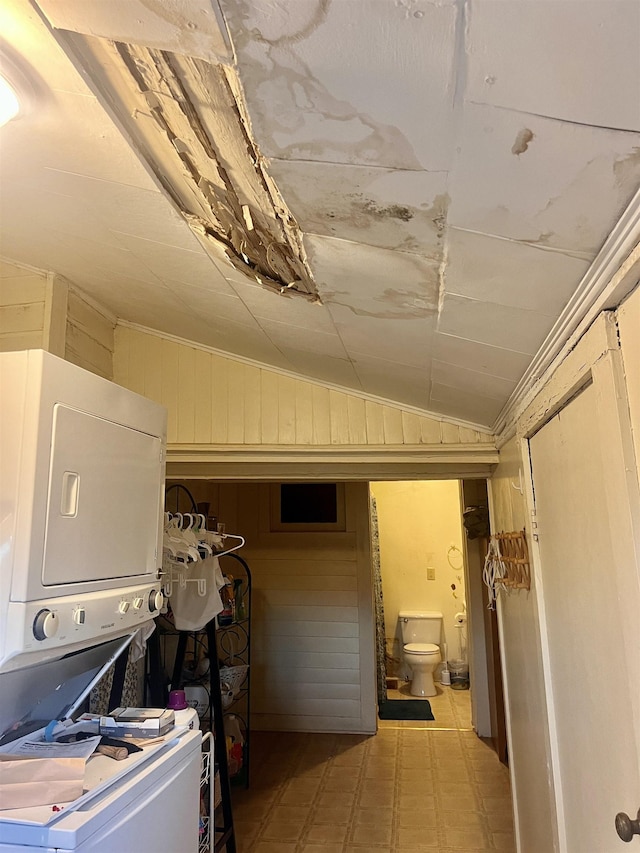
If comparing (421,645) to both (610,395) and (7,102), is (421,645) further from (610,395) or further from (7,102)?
(7,102)

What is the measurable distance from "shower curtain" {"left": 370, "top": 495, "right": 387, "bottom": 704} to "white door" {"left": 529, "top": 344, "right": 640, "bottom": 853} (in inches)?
137

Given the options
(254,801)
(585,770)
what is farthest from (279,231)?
(254,801)

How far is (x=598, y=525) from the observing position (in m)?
1.24

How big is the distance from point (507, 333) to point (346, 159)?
0.68 meters

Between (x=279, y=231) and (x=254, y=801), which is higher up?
(x=279, y=231)

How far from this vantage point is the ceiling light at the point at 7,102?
1.05 meters

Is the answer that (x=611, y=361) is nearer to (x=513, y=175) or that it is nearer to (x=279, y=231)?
(x=513, y=175)

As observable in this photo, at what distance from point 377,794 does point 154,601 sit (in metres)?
2.54

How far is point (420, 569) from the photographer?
246 inches

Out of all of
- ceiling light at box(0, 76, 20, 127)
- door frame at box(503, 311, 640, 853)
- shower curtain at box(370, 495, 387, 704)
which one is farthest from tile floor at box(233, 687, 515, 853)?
ceiling light at box(0, 76, 20, 127)

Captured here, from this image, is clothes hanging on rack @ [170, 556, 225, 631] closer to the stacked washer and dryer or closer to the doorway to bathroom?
the stacked washer and dryer

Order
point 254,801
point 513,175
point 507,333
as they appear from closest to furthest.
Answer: point 513,175 → point 507,333 → point 254,801

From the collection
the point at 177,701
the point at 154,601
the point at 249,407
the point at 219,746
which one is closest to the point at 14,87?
the point at 154,601

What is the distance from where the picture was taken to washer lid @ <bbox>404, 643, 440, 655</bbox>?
5.50 m
